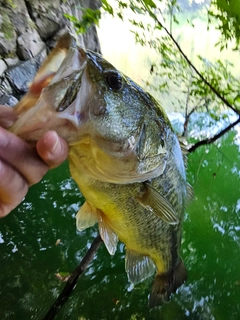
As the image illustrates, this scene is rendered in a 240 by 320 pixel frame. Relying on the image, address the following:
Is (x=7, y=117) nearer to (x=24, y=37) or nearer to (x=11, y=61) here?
(x=11, y=61)

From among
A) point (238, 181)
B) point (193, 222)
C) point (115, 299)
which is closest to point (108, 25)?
point (238, 181)

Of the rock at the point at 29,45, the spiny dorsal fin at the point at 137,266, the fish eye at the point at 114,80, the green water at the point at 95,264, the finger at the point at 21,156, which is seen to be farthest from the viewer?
the rock at the point at 29,45

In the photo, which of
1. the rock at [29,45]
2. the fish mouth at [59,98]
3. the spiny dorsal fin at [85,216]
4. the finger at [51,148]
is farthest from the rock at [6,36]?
the finger at [51,148]

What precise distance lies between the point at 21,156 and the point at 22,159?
0.04ft

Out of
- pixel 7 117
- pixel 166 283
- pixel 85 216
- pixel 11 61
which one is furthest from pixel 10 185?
pixel 11 61

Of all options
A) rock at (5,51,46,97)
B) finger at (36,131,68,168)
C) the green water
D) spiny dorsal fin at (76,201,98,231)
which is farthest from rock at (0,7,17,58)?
finger at (36,131,68,168)

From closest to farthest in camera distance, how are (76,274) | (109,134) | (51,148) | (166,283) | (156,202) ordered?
(51,148) < (109,134) < (156,202) < (166,283) < (76,274)

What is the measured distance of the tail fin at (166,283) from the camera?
1621 millimetres

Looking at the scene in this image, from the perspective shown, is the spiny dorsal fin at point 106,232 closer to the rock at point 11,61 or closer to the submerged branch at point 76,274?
the submerged branch at point 76,274

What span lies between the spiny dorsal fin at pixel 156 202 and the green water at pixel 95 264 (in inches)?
39.8

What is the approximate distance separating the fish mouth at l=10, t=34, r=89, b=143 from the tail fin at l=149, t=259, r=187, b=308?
0.97 m

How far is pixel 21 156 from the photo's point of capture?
88cm

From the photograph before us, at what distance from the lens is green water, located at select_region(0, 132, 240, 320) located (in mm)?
2297

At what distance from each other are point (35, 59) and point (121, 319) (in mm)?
4001
